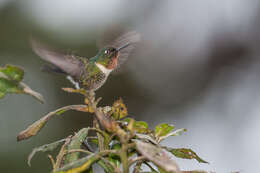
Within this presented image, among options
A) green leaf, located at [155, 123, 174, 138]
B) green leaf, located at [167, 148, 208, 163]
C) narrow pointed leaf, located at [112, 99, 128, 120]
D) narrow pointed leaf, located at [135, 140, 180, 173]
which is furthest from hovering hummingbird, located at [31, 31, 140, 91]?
narrow pointed leaf, located at [135, 140, 180, 173]

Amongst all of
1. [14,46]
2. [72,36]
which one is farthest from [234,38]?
[14,46]

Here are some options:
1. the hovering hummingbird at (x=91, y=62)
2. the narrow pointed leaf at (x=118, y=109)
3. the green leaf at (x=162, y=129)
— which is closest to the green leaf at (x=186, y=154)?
the green leaf at (x=162, y=129)

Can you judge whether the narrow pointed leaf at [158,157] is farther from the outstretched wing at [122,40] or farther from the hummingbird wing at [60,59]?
the outstretched wing at [122,40]

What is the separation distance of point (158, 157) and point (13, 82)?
1.78 feet

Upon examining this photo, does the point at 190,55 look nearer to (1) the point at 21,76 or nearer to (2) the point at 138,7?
(2) the point at 138,7

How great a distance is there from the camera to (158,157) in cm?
92

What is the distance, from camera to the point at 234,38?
8.35 meters

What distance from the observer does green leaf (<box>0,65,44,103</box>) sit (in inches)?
42.8

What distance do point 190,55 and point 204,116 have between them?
161 cm

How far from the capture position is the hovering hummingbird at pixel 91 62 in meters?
1.60

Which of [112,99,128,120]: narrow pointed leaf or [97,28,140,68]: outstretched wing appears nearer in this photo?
[112,99,128,120]: narrow pointed leaf

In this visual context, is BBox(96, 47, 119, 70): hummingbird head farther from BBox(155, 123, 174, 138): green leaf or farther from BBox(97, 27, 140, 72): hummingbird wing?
BBox(155, 123, 174, 138): green leaf

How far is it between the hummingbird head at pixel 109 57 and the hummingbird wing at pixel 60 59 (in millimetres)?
194

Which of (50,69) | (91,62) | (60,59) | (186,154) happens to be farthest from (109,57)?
(186,154)
